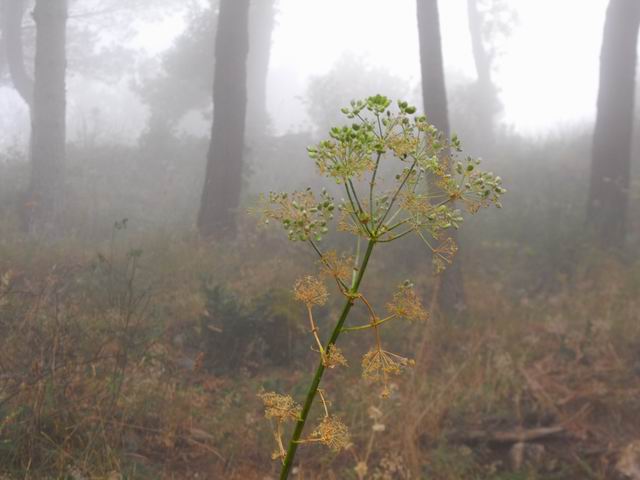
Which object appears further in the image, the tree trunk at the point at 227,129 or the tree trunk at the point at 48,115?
the tree trunk at the point at 48,115

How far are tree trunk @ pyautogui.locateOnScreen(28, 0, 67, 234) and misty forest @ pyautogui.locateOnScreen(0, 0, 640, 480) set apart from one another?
6 cm

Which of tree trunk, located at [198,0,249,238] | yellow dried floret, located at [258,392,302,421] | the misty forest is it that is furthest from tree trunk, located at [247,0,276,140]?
yellow dried floret, located at [258,392,302,421]

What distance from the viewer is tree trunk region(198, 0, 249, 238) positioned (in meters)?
9.66

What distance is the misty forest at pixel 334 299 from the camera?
4.36 feet

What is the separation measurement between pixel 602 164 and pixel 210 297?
6636mm

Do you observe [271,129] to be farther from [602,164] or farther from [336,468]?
[336,468]

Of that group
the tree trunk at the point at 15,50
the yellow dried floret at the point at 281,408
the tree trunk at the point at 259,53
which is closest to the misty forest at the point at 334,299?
the yellow dried floret at the point at 281,408

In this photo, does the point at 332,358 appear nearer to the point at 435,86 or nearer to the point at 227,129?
the point at 435,86

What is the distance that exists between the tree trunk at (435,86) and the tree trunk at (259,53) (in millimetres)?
11858

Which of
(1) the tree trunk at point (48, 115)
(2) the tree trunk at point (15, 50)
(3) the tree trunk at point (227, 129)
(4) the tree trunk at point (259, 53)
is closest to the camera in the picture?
(3) the tree trunk at point (227, 129)

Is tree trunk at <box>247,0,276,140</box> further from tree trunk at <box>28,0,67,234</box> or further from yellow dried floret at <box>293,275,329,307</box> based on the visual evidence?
yellow dried floret at <box>293,275,329,307</box>

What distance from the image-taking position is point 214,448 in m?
3.87

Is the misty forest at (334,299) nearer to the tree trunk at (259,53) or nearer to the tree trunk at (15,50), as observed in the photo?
the tree trunk at (15,50)

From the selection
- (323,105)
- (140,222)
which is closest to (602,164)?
(140,222)
